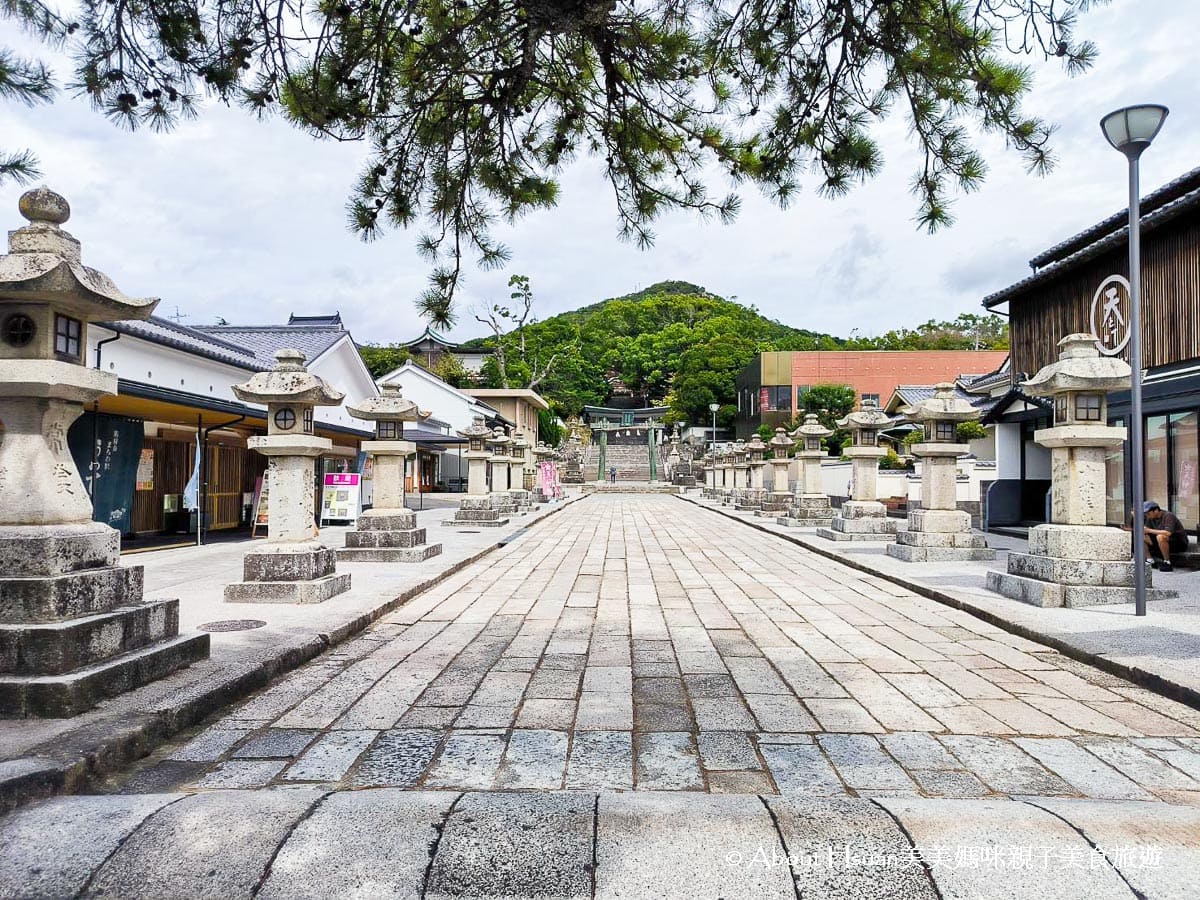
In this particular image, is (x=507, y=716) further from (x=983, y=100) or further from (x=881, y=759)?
(x=983, y=100)

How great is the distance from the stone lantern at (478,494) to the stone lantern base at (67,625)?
13804mm

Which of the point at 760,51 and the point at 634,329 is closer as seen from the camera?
the point at 760,51

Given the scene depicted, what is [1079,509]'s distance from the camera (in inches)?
294

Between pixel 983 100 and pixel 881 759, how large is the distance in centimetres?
420

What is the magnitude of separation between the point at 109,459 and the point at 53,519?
9432 mm

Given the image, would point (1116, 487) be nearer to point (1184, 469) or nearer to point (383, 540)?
point (1184, 469)

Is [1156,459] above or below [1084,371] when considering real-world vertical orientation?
below

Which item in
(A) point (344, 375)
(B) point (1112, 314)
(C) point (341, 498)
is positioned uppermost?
(A) point (344, 375)

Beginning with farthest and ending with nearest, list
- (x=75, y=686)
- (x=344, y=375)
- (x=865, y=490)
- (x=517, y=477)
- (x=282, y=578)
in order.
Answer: (x=517, y=477) → (x=344, y=375) → (x=865, y=490) → (x=282, y=578) → (x=75, y=686)

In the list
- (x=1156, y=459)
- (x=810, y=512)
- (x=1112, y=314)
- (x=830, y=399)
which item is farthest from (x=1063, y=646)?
(x=830, y=399)

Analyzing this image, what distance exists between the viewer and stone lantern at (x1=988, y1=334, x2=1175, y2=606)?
714 cm

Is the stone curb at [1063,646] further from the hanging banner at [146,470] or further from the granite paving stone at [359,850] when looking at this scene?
the hanging banner at [146,470]

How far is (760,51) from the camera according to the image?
5188mm

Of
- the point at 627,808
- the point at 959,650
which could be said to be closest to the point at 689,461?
the point at 959,650
